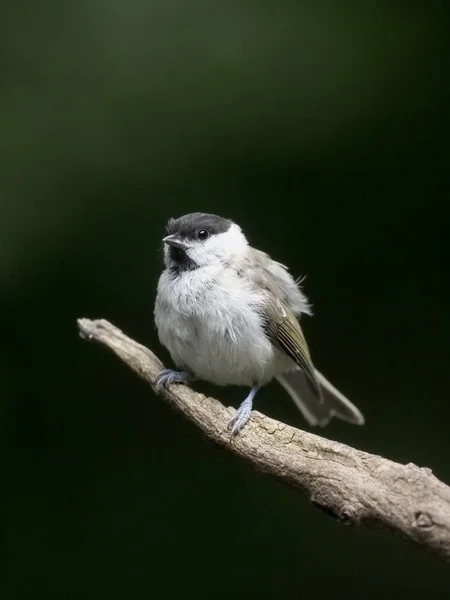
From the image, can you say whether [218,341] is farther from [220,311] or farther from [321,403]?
[321,403]

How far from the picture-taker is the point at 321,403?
1.95m

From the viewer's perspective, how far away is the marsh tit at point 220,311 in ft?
5.28

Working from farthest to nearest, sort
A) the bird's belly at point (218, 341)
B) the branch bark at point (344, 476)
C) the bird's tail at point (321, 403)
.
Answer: the bird's tail at point (321, 403), the bird's belly at point (218, 341), the branch bark at point (344, 476)

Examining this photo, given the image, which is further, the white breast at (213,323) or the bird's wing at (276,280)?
the bird's wing at (276,280)

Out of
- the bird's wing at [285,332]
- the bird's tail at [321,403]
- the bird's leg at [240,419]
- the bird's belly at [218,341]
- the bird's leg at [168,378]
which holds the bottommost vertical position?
the bird's leg at [240,419]

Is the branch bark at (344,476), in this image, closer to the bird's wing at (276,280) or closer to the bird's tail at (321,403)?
the bird's wing at (276,280)

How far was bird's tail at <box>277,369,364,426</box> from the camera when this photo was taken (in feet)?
6.35

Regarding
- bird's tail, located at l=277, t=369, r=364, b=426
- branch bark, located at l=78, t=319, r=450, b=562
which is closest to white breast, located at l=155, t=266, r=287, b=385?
branch bark, located at l=78, t=319, r=450, b=562

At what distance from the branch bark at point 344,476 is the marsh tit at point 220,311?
95mm

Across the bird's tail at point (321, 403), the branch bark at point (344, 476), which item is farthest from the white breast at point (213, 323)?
the bird's tail at point (321, 403)

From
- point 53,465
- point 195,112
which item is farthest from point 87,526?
point 195,112

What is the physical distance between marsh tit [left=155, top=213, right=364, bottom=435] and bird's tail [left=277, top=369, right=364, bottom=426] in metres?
0.20

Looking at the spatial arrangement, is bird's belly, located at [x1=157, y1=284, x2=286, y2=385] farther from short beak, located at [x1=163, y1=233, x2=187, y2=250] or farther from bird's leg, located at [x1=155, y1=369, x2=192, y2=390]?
short beak, located at [x1=163, y1=233, x2=187, y2=250]

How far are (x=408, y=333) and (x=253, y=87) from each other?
0.83 metres
